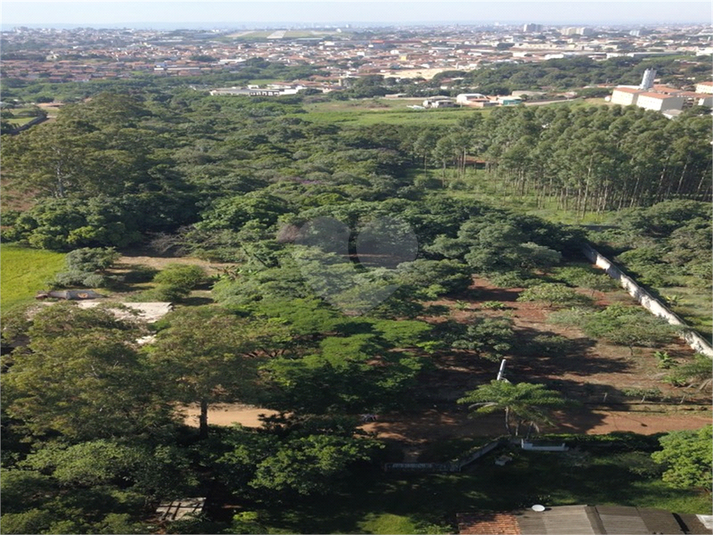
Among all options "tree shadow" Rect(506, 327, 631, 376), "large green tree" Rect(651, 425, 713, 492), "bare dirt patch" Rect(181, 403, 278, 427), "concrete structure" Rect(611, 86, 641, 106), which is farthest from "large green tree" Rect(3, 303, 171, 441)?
"concrete structure" Rect(611, 86, 641, 106)

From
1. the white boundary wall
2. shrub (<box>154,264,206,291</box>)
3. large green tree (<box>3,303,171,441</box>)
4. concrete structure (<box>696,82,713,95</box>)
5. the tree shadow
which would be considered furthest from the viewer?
concrete structure (<box>696,82,713,95</box>)

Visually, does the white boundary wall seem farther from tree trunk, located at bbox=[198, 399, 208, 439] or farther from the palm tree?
tree trunk, located at bbox=[198, 399, 208, 439]

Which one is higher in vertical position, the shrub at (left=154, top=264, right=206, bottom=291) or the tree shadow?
the shrub at (left=154, top=264, right=206, bottom=291)

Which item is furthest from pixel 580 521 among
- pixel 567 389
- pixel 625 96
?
pixel 625 96

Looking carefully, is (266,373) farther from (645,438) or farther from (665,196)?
(665,196)

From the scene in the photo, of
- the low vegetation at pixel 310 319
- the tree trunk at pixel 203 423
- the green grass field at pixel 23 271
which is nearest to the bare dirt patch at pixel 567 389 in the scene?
the low vegetation at pixel 310 319

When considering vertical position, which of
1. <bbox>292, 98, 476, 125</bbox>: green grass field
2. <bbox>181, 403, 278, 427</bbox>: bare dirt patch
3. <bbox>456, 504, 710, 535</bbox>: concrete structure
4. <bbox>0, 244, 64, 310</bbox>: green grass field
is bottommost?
<bbox>292, 98, 476, 125</bbox>: green grass field

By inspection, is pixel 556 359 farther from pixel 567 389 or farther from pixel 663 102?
pixel 663 102
